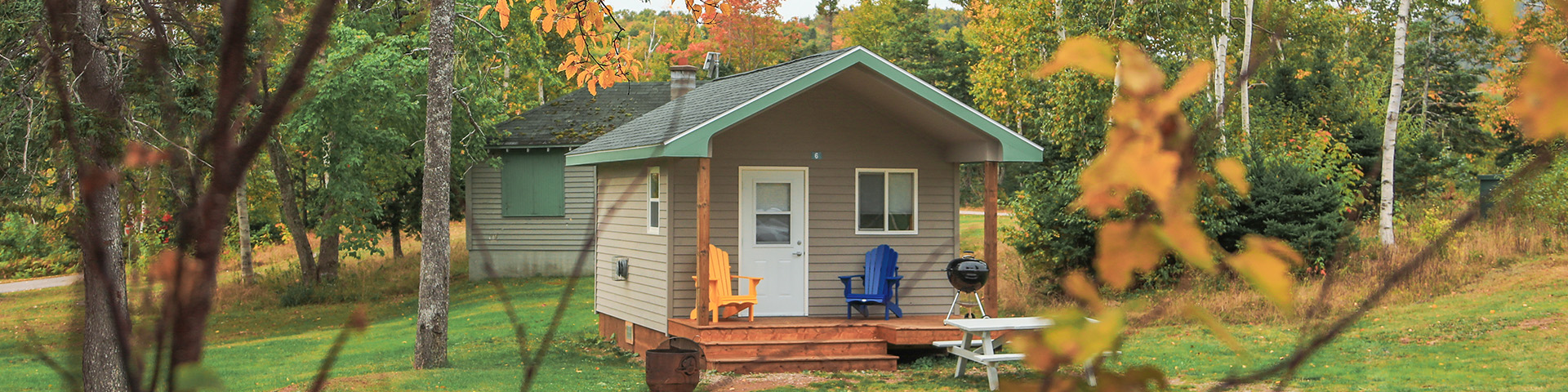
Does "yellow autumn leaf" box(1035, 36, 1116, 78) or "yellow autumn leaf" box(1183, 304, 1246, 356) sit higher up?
"yellow autumn leaf" box(1035, 36, 1116, 78)

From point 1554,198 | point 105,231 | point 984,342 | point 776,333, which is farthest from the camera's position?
point 1554,198

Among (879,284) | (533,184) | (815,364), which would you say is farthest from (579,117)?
(815,364)

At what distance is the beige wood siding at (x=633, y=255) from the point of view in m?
11.5

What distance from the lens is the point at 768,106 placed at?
10.6m

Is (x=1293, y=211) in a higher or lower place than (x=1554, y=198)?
lower

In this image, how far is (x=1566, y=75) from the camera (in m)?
0.59

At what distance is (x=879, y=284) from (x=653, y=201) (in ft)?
8.91

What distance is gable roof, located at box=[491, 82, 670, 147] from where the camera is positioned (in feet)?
73.7

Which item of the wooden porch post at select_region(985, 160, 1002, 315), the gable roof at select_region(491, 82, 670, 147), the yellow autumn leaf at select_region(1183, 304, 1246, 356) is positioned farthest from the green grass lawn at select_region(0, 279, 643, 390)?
the yellow autumn leaf at select_region(1183, 304, 1246, 356)

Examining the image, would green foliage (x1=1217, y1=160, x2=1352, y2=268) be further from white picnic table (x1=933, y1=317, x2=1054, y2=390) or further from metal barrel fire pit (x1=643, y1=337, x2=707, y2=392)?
metal barrel fire pit (x1=643, y1=337, x2=707, y2=392)

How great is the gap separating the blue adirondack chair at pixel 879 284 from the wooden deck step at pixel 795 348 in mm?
669

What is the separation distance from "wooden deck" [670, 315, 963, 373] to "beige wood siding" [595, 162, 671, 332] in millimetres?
884

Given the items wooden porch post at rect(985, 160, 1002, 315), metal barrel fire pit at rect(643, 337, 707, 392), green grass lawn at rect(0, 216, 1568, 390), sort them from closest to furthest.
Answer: metal barrel fire pit at rect(643, 337, 707, 392) < green grass lawn at rect(0, 216, 1568, 390) < wooden porch post at rect(985, 160, 1002, 315)

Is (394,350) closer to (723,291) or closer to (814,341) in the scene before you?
(723,291)
